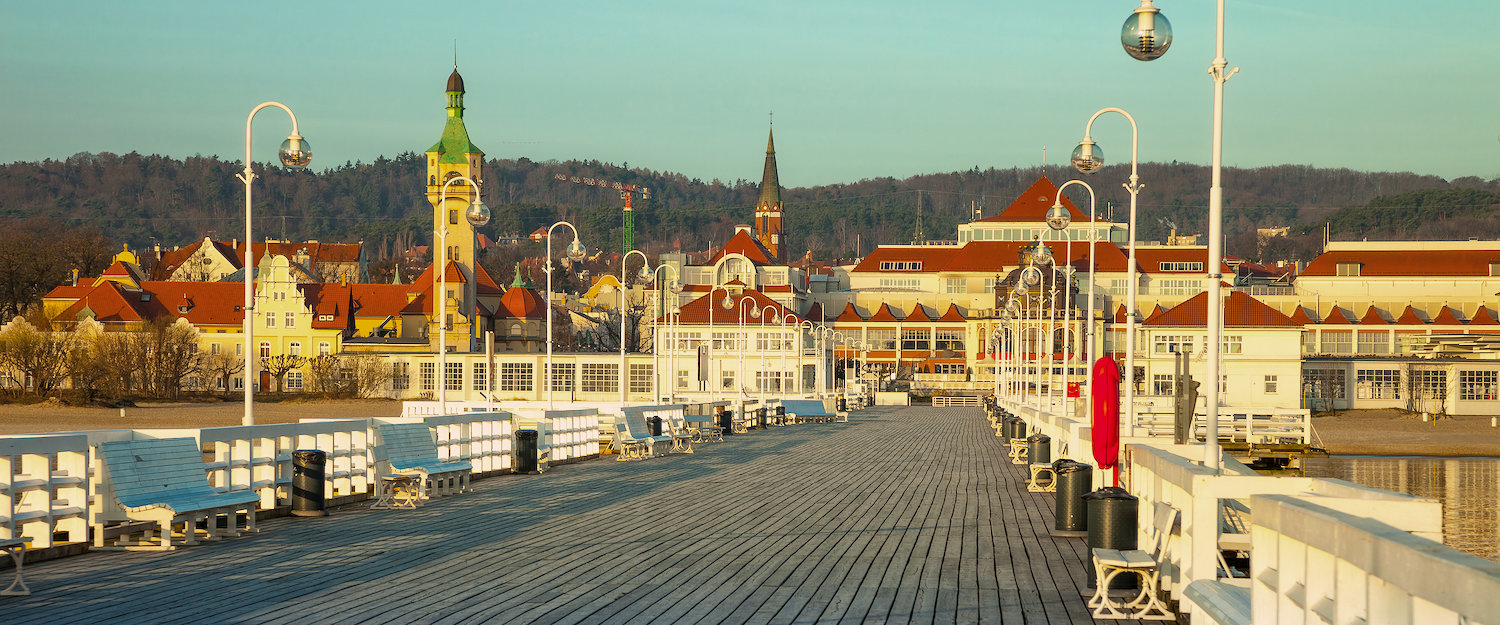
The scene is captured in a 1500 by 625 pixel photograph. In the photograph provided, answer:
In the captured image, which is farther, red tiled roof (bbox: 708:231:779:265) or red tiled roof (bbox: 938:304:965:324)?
red tiled roof (bbox: 708:231:779:265)

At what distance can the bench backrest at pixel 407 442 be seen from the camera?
17562 mm

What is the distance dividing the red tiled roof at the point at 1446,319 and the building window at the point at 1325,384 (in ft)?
68.5

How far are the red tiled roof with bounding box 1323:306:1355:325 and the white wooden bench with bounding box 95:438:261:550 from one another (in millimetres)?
100546

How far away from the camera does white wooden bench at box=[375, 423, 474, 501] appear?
1730 centimetres

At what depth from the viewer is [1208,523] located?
28.0ft

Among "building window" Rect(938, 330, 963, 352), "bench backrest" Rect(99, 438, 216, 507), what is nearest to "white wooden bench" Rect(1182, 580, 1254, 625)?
"bench backrest" Rect(99, 438, 216, 507)

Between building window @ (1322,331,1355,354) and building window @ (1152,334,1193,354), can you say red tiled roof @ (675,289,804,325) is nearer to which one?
building window @ (1152,334,1193,354)

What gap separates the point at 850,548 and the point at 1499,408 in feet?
239

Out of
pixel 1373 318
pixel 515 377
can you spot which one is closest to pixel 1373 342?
pixel 1373 318

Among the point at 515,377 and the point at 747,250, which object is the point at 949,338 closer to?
the point at 747,250

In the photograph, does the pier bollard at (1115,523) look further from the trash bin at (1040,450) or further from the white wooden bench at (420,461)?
the trash bin at (1040,450)

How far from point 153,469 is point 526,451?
1009 centimetres

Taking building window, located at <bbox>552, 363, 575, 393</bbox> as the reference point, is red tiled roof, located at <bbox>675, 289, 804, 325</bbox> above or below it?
above

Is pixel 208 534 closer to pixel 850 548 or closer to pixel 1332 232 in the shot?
pixel 850 548
